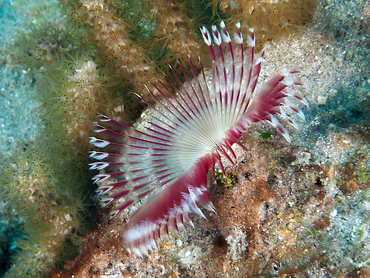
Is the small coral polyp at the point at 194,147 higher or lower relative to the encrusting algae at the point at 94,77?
lower

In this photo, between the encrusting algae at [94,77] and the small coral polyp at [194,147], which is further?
the encrusting algae at [94,77]

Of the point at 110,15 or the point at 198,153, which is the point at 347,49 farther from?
the point at 110,15

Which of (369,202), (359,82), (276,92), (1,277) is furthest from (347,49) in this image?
(1,277)

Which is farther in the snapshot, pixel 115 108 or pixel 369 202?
pixel 115 108

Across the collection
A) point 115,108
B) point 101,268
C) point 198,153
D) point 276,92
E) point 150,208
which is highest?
point 115,108

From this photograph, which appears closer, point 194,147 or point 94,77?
point 194,147

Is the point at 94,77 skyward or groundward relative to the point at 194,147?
skyward

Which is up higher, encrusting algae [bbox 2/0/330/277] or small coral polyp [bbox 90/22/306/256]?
encrusting algae [bbox 2/0/330/277]

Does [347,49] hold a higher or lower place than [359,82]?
higher

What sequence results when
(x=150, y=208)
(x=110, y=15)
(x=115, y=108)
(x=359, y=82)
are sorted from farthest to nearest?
1. (x=115, y=108)
2. (x=110, y=15)
3. (x=359, y=82)
4. (x=150, y=208)

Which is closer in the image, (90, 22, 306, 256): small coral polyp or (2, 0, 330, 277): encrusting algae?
(90, 22, 306, 256): small coral polyp

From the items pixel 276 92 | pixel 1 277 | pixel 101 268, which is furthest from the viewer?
pixel 1 277
